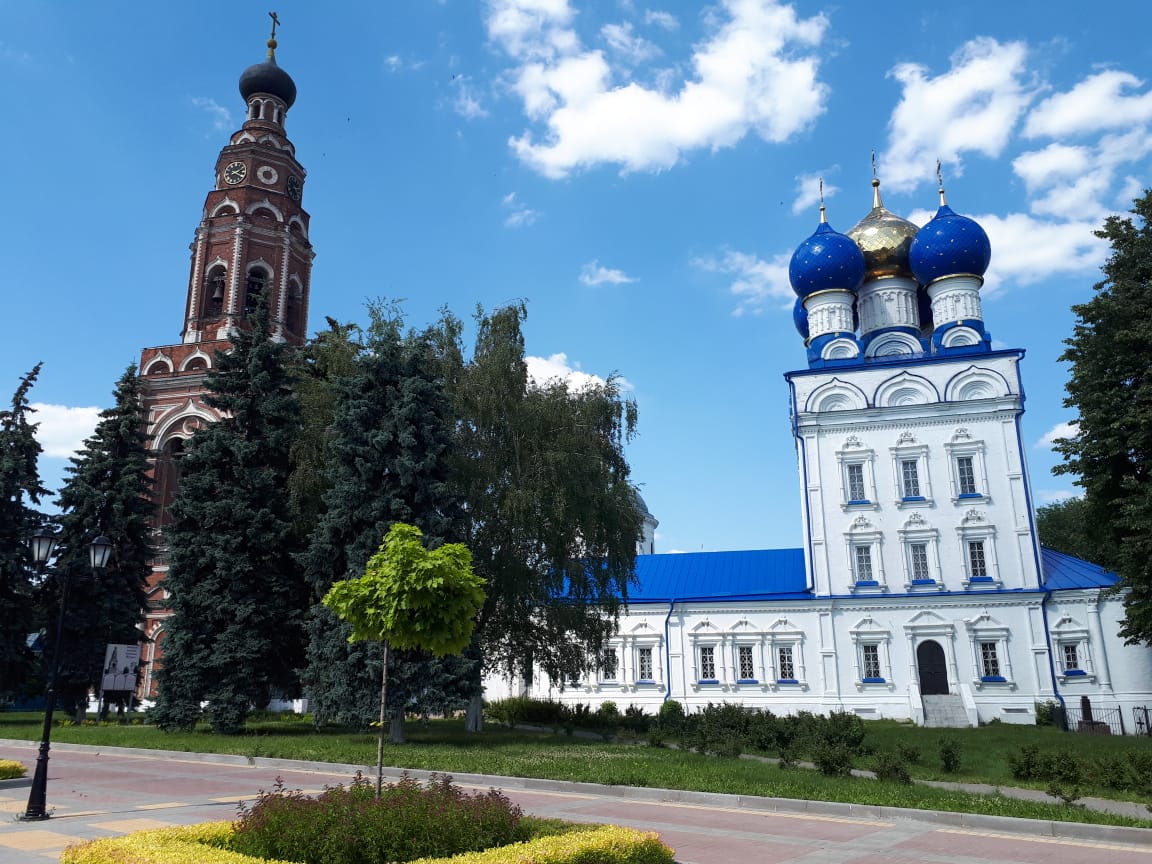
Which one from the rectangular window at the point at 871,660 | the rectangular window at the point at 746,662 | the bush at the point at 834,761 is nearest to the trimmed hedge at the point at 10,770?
the bush at the point at 834,761

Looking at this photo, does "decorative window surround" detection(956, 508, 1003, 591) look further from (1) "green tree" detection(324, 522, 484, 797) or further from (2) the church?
(1) "green tree" detection(324, 522, 484, 797)

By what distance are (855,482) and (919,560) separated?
384 cm

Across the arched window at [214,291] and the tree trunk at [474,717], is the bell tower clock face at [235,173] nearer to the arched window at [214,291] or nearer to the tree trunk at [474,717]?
the arched window at [214,291]

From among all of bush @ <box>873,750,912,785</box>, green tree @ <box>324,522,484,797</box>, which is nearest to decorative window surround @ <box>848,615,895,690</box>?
bush @ <box>873,750,912,785</box>

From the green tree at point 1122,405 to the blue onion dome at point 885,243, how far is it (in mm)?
16835

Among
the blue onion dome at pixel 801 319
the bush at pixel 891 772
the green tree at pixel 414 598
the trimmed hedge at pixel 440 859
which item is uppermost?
the blue onion dome at pixel 801 319

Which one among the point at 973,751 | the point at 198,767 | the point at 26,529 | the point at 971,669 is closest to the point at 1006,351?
the point at 971,669

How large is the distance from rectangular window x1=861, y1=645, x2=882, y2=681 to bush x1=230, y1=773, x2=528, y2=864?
2701cm

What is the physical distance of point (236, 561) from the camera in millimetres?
24188

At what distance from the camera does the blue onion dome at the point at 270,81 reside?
43312mm

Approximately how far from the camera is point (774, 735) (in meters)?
20.1

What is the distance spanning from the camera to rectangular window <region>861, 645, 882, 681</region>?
105 ft

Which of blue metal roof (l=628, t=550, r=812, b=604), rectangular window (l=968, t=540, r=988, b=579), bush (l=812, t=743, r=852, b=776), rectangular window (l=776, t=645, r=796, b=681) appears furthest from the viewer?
blue metal roof (l=628, t=550, r=812, b=604)

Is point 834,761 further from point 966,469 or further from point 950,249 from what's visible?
point 950,249
